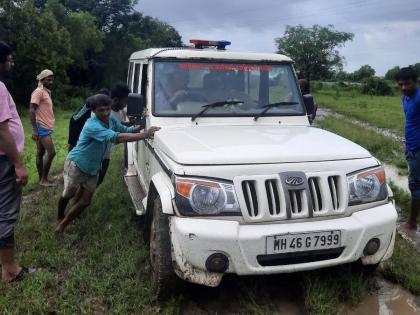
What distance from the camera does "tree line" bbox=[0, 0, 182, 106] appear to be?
22.0 m

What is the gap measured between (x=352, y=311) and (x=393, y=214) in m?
0.76

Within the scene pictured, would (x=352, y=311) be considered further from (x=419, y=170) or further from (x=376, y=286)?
(x=419, y=170)

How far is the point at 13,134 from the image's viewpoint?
3453 mm

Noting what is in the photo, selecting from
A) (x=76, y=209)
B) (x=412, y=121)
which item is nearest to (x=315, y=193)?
(x=412, y=121)

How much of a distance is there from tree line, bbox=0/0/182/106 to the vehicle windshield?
64.2 ft

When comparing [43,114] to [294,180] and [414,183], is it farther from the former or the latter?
[414,183]

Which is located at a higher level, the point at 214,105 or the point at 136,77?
the point at 136,77

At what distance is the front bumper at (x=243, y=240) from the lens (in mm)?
2906

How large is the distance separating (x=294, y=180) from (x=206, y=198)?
0.61 metres

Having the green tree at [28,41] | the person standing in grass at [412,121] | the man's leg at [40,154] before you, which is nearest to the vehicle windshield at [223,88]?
the person standing in grass at [412,121]

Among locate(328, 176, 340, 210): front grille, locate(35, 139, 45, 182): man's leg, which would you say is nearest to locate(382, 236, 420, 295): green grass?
locate(328, 176, 340, 210): front grille

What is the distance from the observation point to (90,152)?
14.6ft

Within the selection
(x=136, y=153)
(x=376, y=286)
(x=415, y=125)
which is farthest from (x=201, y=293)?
(x=415, y=125)

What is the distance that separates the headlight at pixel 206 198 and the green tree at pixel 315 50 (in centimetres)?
5320
